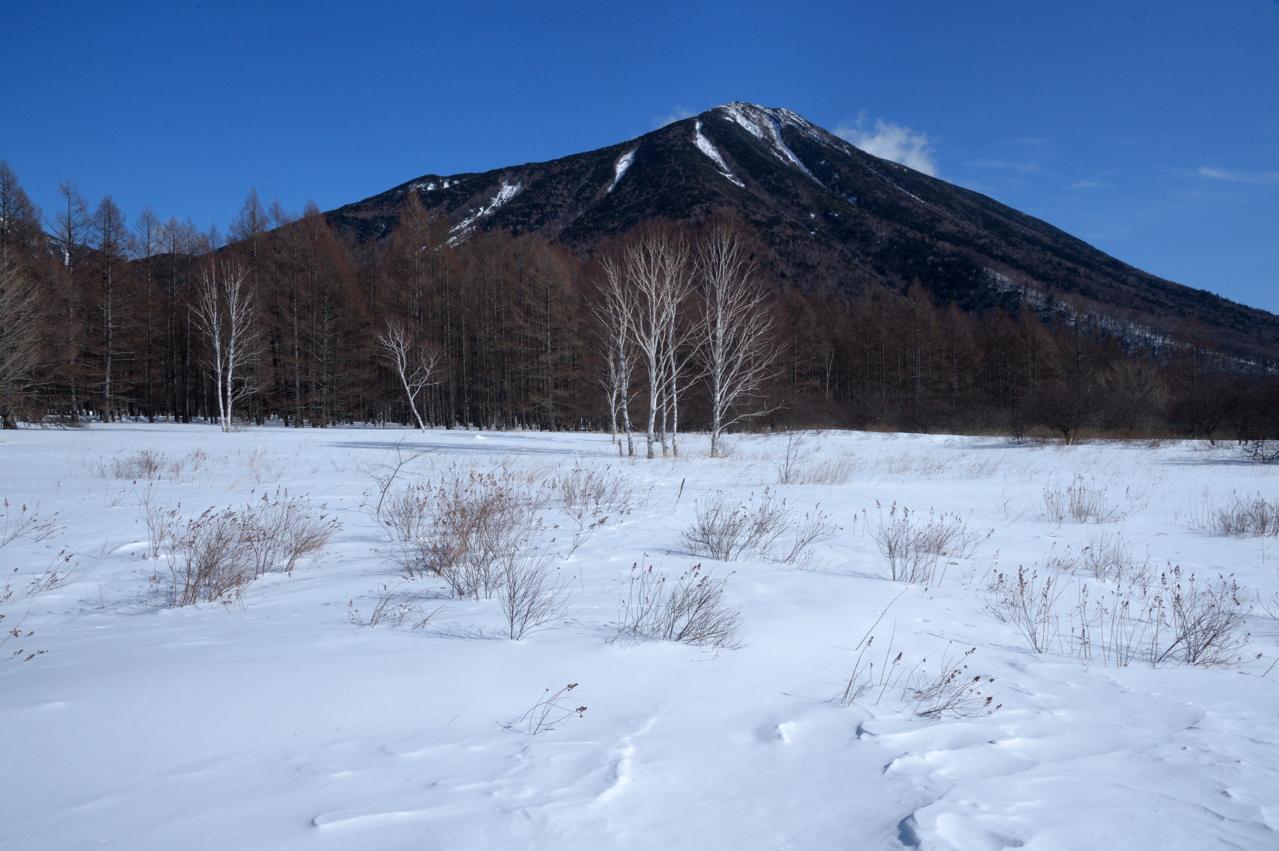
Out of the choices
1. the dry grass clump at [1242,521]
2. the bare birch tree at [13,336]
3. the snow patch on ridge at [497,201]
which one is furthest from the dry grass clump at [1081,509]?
the snow patch on ridge at [497,201]

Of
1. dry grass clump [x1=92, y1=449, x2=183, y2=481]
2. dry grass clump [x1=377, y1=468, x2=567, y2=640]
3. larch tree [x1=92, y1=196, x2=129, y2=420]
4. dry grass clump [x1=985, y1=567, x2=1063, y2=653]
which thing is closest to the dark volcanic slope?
larch tree [x1=92, y1=196, x2=129, y2=420]

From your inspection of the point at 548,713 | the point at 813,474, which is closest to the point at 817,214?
the point at 813,474

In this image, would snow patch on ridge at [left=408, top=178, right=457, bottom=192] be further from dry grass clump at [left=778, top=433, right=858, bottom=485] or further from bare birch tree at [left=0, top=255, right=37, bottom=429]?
dry grass clump at [left=778, top=433, right=858, bottom=485]

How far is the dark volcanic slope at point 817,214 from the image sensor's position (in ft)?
261

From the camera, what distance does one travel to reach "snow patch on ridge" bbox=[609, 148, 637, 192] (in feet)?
367

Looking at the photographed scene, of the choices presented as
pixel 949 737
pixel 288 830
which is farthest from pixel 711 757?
pixel 288 830

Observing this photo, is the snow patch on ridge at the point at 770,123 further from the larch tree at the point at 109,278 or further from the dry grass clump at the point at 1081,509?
the dry grass clump at the point at 1081,509

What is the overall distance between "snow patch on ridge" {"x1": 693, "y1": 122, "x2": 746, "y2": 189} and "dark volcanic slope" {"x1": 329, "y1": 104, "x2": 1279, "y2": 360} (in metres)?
0.43

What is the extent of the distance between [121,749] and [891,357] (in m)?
54.4

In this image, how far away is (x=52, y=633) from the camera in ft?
12.6

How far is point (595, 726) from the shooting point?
8.88 feet

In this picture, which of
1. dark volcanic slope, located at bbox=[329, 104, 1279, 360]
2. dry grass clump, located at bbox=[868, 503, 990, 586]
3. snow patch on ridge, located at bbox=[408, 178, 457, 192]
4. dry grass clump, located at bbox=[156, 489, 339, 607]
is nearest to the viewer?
dry grass clump, located at bbox=[156, 489, 339, 607]

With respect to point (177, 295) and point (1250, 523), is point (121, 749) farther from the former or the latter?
point (177, 295)

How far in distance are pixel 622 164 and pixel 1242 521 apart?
119 m
